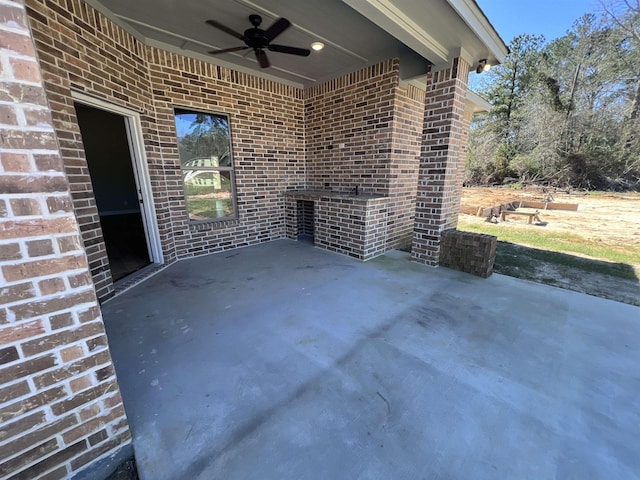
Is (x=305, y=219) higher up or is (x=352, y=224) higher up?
(x=352, y=224)

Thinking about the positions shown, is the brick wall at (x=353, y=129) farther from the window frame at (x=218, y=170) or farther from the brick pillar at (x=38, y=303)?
the brick pillar at (x=38, y=303)

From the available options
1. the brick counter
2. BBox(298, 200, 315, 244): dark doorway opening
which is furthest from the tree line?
the brick counter

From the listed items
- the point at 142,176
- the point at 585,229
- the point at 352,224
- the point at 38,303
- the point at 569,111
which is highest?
the point at 569,111

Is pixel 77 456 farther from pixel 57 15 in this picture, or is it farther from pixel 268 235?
pixel 268 235

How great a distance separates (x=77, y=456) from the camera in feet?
3.96

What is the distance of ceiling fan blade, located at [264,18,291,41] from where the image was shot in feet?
8.92

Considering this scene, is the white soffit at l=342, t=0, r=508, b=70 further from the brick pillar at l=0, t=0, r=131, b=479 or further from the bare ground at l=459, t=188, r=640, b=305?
the bare ground at l=459, t=188, r=640, b=305

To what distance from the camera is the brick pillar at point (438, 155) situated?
11.3 ft

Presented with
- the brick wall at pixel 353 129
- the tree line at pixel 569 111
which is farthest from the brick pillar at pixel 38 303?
the tree line at pixel 569 111

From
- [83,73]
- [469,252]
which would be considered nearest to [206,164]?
[83,73]

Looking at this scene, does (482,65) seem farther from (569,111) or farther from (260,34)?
(569,111)

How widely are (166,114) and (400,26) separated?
10.6 ft

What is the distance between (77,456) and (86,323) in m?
0.64

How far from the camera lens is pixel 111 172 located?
8344 millimetres
